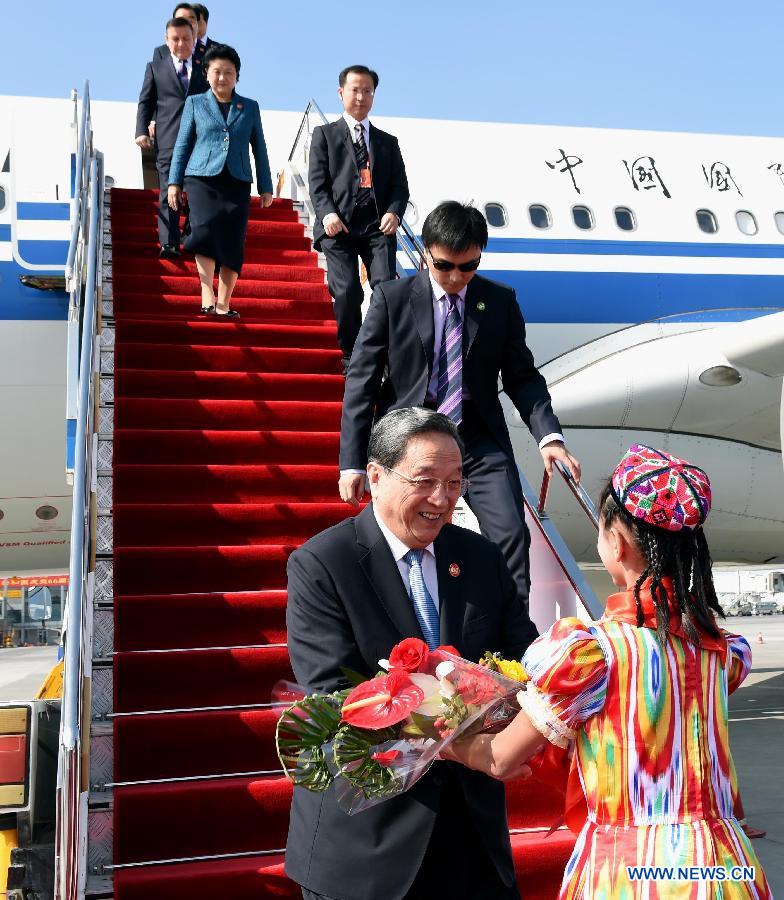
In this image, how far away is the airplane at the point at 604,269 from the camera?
7.92m

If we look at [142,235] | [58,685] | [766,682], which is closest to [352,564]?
[58,685]

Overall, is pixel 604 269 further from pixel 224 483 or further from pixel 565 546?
pixel 565 546

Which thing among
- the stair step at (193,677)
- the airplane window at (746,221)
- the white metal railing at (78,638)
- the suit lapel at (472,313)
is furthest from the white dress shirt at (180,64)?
the airplane window at (746,221)

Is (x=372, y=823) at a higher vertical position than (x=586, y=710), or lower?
lower

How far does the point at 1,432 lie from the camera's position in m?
7.23

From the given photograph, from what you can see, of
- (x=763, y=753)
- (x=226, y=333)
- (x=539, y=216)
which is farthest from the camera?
(x=539, y=216)

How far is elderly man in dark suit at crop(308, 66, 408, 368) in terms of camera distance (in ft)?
17.9

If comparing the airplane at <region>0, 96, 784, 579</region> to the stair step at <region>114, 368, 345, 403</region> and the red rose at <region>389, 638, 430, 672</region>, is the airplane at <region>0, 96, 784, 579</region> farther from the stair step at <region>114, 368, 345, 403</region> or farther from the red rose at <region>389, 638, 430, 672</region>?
the red rose at <region>389, 638, 430, 672</region>

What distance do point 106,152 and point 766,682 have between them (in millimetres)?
11684

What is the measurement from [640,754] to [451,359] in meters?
2.07

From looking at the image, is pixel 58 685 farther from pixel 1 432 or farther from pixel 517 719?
pixel 517 719

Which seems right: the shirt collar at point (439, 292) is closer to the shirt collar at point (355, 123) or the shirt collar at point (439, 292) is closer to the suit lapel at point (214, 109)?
the shirt collar at point (355, 123)

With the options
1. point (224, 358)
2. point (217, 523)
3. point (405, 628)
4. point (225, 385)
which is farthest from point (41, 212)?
point (405, 628)

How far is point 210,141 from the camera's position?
5945mm
